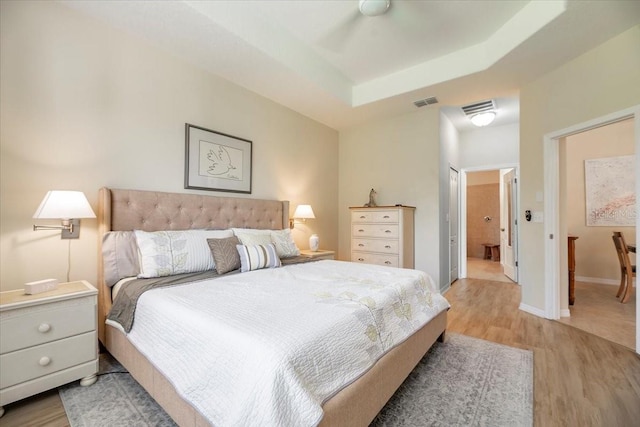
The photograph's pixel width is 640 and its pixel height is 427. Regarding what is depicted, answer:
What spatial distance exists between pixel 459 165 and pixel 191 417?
5426mm

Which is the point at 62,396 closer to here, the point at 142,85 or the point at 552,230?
the point at 142,85

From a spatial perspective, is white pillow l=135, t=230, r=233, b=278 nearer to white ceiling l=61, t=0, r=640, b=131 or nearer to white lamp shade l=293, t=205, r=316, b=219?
white lamp shade l=293, t=205, r=316, b=219

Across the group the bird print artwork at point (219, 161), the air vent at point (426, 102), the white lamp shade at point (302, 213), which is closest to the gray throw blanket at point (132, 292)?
the bird print artwork at point (219, 161)

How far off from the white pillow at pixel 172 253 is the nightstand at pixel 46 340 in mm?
381

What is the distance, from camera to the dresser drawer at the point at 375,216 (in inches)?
150

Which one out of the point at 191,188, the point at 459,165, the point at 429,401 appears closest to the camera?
the point at 429,401

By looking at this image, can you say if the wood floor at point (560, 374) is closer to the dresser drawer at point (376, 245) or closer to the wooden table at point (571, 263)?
the wooden table at point (571, 263)

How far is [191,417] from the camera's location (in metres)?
1.18

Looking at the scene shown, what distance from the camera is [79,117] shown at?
7.12ft

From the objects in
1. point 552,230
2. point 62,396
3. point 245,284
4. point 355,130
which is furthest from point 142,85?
point 552,230

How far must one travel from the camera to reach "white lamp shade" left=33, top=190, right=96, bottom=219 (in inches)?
69.6

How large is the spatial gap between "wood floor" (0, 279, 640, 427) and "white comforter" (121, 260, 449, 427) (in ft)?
2.37

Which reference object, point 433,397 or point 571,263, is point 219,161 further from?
point 571,263

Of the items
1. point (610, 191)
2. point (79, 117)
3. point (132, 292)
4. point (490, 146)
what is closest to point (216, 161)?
point (79, 117)
